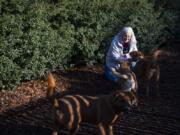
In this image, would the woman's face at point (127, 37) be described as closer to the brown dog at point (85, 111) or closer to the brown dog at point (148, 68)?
the brown dog at point (148, 68)

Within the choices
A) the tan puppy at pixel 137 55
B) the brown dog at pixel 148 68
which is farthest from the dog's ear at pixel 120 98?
the brown dog at pixel 148 68

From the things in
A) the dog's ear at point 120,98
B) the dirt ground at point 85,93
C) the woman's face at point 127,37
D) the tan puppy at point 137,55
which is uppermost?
the woman's face at point 127,37

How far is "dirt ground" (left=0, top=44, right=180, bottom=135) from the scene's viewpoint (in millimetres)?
7754

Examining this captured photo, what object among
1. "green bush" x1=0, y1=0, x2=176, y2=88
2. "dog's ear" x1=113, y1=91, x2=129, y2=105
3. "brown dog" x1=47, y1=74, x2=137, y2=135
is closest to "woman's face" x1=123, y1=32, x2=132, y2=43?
"green bush" x1=0, y1=0, x2=176, y2=88

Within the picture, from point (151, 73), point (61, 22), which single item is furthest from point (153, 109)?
point (61, 22)

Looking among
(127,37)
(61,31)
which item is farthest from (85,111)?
(61,31)

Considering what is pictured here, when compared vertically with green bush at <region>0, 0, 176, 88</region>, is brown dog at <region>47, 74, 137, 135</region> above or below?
below

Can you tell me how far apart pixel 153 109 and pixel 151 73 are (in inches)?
35.4

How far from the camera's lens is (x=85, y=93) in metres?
9.92

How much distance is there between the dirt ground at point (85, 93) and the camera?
25.4ft

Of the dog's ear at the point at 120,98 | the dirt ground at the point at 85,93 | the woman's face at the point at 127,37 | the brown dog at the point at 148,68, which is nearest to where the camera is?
the dog's ear at the point at 120,98

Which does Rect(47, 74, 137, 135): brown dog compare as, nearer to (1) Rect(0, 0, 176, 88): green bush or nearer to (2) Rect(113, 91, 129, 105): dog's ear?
(2) Rect(113, 91, 129, 105): dog's ear

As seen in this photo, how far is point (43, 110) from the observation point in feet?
28.7

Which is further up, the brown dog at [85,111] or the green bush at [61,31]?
the green bush at [61,31]
